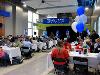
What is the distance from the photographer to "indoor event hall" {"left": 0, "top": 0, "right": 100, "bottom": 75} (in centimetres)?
Result: 576

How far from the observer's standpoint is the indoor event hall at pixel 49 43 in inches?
227

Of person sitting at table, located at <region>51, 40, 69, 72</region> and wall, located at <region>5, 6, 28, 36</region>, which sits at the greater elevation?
wall, located at <region>5, 6, 28, 36</region>

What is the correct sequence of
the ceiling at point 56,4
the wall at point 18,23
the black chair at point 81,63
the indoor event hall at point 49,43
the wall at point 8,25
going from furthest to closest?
1. the wall at point 18,23
2. the wall at point 8,25
3. the ceiling at point 56,4
4. the indoor event hall at point 49,43
5. the black chair at point 81,63

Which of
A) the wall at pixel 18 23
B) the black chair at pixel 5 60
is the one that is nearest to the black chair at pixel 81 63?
the black chair at pixel 5 60

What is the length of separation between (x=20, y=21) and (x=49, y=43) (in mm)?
6021

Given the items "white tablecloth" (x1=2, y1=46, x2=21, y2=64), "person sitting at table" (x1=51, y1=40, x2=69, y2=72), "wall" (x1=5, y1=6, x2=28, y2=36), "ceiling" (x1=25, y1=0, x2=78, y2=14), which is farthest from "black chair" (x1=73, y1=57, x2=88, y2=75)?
"wall" (x1=5, y1=6, x2=28, y2=36)

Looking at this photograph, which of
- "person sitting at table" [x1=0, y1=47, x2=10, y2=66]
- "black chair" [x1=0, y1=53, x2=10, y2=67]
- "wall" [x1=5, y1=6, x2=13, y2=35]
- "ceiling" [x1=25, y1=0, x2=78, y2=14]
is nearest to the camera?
"person sitting at table" [x1=0, y1=47, x2=10, y2=66]

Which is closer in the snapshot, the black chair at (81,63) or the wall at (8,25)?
the black chair at (81,63)

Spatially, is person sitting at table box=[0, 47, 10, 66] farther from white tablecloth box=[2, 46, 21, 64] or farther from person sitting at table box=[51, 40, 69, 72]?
person sitting at table box=[51, 40, 69, 72]

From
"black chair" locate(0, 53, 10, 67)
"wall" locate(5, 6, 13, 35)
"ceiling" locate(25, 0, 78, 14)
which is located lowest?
"black chair" locate(0, 53, 10, 67)

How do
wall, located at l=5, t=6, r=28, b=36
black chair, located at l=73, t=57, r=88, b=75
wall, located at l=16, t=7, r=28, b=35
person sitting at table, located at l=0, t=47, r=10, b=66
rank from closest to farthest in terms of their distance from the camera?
black chair, located at l=73, t=57, r=88, b=75, person sitting at table, located at l=0, t=47, r=10, b=66, wall, located at l=5, t=6, r=28, b=36, wall, located at l=16, t=7, r=28, b=35

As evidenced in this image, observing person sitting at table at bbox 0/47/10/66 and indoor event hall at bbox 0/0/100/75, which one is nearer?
indoor event hall at bbox 0/0/100/75

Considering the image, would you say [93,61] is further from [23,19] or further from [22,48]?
A: [23,19]

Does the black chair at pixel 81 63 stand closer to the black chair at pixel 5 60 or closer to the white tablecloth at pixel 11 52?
the white tablecloth at pixel 11 52
